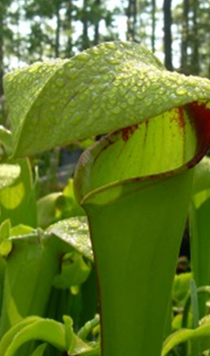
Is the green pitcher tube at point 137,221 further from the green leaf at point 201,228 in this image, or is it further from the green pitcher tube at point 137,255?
the green leaf at point 201,228

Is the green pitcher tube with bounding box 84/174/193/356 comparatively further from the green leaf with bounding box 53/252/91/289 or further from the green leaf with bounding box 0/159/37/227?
the green leaf with bounding box 0/159/37/227

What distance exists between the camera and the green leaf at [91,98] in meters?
0.39

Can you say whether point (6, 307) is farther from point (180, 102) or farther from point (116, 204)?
point (180, 102)

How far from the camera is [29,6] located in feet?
43.5

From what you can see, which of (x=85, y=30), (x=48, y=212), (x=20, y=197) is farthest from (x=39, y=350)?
(x=85, y=30)

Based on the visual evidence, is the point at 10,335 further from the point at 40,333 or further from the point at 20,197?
the point at 20,197

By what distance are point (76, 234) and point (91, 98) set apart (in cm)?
30

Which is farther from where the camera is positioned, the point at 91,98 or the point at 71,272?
the point at 71,272

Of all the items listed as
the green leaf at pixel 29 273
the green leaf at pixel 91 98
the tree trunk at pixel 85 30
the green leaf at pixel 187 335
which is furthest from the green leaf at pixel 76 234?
the tree trunk at pixel 85 30

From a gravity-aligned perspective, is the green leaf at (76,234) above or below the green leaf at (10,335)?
above

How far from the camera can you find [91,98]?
0.42 m

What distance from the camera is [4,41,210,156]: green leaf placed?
15.4 inches

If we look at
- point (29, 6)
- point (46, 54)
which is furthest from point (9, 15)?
point (29, 6)

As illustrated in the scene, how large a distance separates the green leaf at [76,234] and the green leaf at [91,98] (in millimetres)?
232
